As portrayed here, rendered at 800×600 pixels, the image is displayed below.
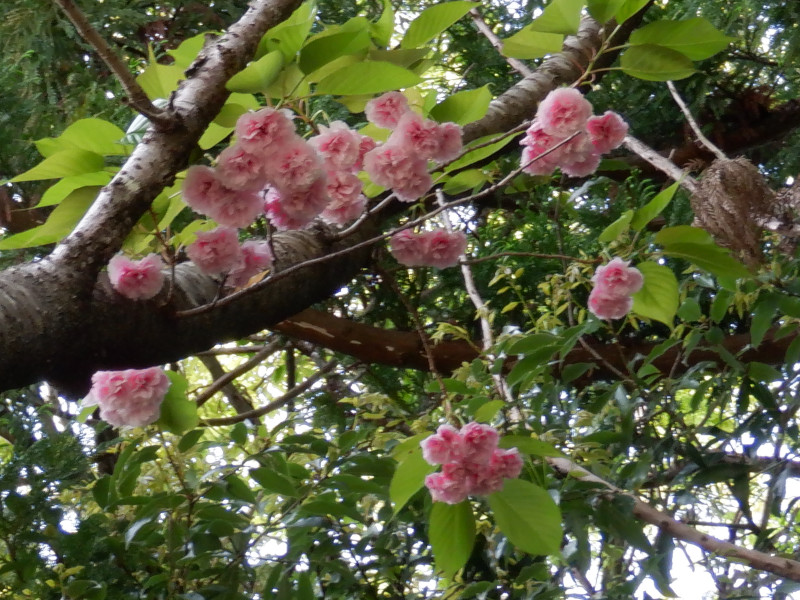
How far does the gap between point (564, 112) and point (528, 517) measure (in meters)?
0.39

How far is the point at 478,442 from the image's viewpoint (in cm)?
74

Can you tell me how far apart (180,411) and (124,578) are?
0.97ft

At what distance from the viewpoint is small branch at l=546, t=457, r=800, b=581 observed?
2.75 ft

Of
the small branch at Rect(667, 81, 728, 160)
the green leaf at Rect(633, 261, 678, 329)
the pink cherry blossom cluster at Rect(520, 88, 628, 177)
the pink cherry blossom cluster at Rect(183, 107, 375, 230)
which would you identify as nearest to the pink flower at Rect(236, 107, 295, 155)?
the pink cherry blossom cluster at Rect(183, 107, 375, 230)

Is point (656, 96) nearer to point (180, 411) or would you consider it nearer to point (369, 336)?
point (369, 336)

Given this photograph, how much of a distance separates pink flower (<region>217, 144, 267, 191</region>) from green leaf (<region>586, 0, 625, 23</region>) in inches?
13.0

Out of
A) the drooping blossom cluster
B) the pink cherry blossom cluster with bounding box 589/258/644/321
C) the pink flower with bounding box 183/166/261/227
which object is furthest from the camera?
the pink cherry blossom cluster with bounding box 589/258/644/321

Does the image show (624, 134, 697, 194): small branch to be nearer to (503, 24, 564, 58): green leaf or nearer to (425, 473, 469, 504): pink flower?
(503, 24, 564, 58): green leaf

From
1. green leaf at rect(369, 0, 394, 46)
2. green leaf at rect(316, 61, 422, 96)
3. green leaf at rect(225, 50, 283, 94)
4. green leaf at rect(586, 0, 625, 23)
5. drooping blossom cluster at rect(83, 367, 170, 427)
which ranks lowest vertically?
drooping blossom cluster at rect(83, 367, 170, 427)

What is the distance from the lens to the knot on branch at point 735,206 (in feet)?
3.83

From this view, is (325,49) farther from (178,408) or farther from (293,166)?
(178,408)

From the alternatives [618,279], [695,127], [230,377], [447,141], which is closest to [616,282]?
[618,279]

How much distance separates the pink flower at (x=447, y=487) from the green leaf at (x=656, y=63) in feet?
1.39

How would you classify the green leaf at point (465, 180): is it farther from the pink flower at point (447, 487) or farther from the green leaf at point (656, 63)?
the pink flower at point (447, 487)
